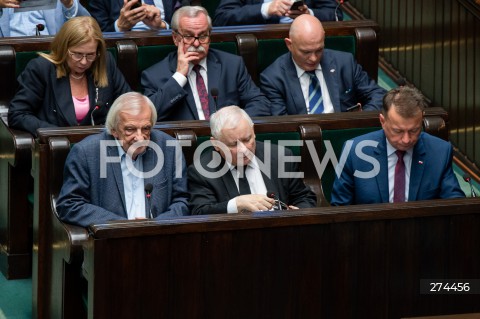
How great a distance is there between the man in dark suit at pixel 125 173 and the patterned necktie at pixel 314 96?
99 cm

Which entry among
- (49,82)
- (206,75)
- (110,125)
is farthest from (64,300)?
(206,75)

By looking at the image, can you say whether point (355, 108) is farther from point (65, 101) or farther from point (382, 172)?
point (65, 101)

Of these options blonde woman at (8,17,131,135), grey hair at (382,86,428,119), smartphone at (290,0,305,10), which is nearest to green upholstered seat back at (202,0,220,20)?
smartphone at (290,0,305,10)

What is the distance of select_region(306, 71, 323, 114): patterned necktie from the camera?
5.08 meters

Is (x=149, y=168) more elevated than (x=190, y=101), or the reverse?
(x=190, y=101)

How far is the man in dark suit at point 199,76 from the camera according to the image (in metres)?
4.92

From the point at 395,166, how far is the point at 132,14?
1.58m

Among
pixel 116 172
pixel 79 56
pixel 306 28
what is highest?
pixel 306 28

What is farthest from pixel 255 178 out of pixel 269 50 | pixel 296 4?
pixel 296 4

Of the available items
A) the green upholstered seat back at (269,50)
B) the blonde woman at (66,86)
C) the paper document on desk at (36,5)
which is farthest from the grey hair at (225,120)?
the paper document on desk at (36,5)

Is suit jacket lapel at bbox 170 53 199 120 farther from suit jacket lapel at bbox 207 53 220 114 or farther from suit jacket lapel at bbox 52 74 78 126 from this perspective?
suit jacket lapel at bbox 52 74 78 126

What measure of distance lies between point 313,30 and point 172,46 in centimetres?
59

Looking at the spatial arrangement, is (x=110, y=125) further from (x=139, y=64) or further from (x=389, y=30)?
(x=389, y=30)

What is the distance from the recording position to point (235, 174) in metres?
4.20
